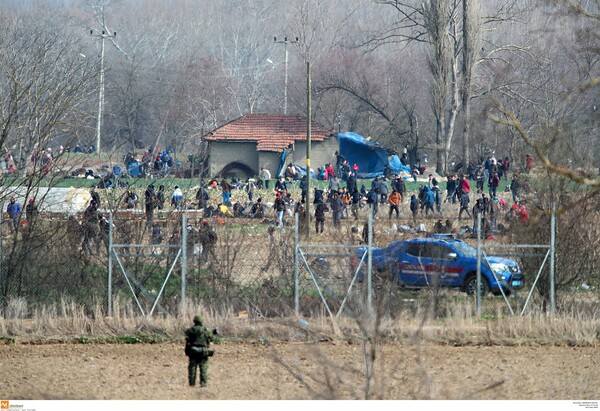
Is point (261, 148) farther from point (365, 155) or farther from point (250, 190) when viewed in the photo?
point (250, 190)

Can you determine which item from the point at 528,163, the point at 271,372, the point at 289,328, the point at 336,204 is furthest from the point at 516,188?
the point at 271,372

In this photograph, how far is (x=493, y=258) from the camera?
19.2 meters

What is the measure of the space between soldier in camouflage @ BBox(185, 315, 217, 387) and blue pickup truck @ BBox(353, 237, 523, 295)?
493 centimetres

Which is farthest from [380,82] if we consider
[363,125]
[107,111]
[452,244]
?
[452,244]

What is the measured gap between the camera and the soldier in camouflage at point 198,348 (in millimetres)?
12461

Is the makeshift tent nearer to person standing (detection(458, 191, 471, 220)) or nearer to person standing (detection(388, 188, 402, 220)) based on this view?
person standing (detection(388, 188, 402, 220))

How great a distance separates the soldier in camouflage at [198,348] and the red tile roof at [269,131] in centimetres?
3581

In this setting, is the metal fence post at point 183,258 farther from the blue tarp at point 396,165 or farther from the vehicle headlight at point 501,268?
the blue tarp at point 396,165

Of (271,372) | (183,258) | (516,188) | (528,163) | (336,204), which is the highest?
(528,163)

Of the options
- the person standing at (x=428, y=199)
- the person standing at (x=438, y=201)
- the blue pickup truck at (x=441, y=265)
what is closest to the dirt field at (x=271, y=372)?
the blue pickup truck at (x=441, y=265)

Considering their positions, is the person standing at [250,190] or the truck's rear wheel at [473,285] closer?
the truck's rear wheel at [473,285]

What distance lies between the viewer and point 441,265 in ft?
58.6

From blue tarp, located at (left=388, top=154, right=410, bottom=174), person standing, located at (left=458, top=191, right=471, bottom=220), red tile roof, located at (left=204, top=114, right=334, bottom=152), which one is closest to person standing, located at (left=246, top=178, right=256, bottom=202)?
person standing, located at (left=458, top=191, right=471, bottom=220)

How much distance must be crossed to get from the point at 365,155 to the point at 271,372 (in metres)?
37.3
